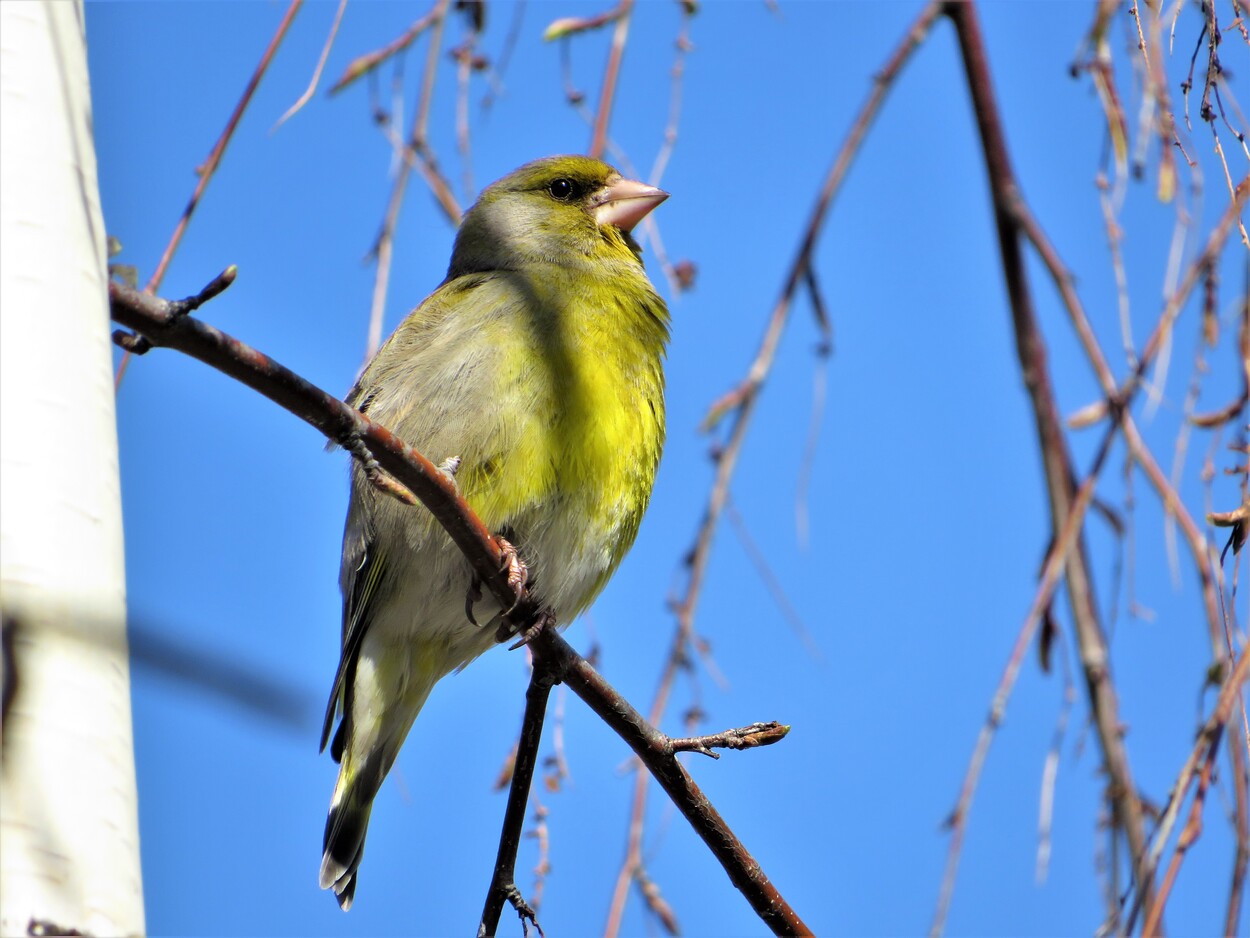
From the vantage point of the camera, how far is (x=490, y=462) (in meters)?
3.73

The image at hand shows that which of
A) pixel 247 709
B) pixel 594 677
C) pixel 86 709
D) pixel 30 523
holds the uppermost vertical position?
pixel 594 677

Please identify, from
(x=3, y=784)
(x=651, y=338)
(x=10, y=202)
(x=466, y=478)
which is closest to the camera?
(x=3, y=784)

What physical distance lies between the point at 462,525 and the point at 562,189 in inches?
94.9

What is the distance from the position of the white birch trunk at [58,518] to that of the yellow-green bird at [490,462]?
200cm

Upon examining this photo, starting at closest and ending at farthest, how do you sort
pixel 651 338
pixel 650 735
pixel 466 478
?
pixel 650 735
pixel 466 478
pixel 651 338

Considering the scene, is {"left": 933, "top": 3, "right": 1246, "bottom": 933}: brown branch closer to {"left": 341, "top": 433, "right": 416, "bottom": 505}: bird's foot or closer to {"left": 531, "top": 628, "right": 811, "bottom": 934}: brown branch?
{"left": 531, "top": 628, "right": 811, "bottom": 934}: brown branch

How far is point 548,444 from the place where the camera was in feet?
12.3

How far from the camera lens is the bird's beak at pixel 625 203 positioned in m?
4.71

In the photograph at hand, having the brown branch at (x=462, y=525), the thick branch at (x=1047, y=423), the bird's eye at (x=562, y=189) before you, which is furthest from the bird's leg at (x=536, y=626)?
the bird's eye at (x=562, y=189)

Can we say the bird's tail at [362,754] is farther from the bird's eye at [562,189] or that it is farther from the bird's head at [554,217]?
the bird's eye at [562,189]

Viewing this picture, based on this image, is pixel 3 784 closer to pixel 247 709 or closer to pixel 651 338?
pixel 247 709

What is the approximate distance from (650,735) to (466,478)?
3.10ft

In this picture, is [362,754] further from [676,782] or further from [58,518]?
[58,518]

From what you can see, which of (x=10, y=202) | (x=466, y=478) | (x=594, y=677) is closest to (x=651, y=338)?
(x=466, y=478)
